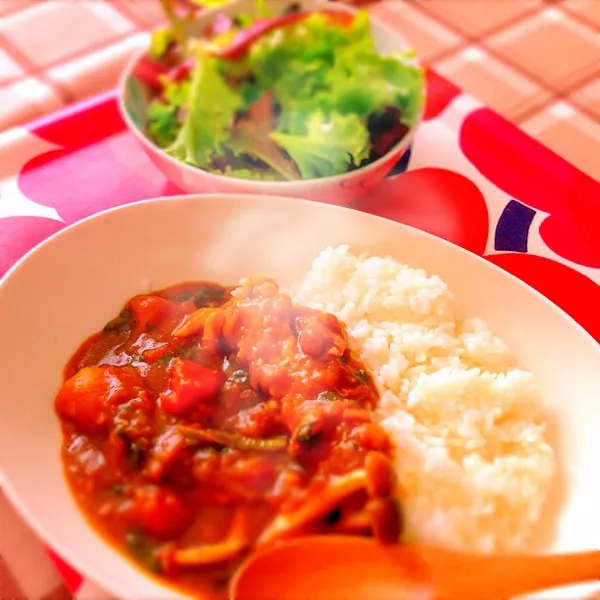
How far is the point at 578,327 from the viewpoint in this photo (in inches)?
98.9

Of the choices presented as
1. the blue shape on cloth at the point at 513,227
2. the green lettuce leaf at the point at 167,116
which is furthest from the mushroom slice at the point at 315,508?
the green lettuce leaf at the point at 167,116

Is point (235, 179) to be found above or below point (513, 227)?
above

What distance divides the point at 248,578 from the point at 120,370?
2.96ft

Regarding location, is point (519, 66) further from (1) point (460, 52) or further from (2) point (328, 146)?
(2) point (328, 146)

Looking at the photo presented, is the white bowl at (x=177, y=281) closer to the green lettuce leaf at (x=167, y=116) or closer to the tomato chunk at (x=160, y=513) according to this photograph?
the tomato chunk at (x=160, y=513)

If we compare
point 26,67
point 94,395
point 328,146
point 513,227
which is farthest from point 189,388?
point 26,67

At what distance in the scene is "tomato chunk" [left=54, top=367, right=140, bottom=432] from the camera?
2334 mm

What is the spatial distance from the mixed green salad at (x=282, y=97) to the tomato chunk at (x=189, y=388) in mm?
1098

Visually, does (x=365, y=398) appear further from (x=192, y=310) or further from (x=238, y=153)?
(x=238, y=153)

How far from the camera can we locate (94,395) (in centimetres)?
236

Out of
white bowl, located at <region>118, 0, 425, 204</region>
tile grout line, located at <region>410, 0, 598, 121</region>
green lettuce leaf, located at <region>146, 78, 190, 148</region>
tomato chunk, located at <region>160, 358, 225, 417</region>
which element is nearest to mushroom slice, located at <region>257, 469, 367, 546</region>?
tomato chunk, located at <region>160, 358, 225, 417</region>

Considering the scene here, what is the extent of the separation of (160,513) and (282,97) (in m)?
2.24

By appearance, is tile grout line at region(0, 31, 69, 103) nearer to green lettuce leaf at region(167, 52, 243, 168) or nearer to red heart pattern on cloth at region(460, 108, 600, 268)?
green lettuce leaf at region(167, 52, 243, 168)

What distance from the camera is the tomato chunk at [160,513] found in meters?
2.09
